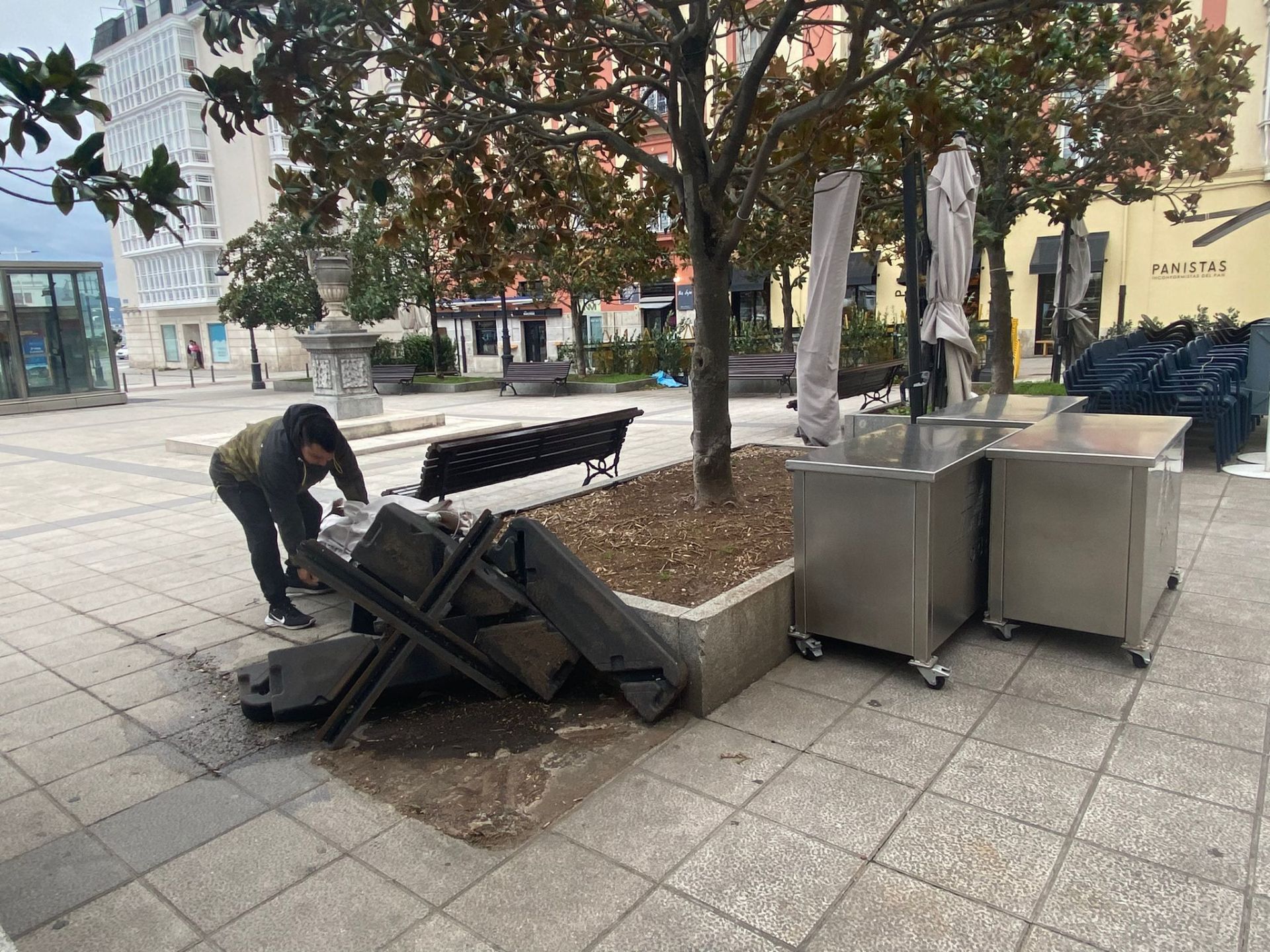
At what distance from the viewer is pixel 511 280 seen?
6.73m

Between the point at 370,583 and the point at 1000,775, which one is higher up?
the point at 370,583

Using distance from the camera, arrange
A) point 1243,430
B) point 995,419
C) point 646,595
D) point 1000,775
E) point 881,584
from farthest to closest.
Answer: point 1243,430
point 995,419
point 646,595
point 881,584
point 1000,775

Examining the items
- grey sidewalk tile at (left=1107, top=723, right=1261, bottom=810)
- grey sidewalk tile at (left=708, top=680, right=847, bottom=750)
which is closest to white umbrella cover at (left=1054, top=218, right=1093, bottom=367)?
grey sidewalk tile at (left=1107, top=723, right=1261, bottom=810)

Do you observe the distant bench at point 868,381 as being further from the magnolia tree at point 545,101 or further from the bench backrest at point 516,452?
the magnolia tree at point 545,101

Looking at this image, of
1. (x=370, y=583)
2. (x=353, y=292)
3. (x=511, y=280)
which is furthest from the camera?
(x=353, y=292)

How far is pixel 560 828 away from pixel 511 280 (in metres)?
4.83

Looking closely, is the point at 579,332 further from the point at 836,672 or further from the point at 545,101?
the point at 836,672

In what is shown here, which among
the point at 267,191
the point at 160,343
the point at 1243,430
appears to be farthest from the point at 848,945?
the point at 160,343

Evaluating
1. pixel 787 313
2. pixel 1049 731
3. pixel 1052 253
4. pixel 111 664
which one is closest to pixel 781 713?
pixel 1049 731

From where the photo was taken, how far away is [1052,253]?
86.8 ft

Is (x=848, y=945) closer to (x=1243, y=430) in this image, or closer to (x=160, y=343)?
(x=1243, y=430)

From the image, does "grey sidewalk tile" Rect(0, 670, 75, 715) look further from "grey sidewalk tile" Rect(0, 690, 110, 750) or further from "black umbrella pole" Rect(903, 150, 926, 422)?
"black umbrella pole" Rect(903, 150, 926, 422)

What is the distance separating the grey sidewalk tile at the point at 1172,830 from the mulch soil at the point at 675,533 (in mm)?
1789

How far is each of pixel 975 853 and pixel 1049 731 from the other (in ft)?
3.20
